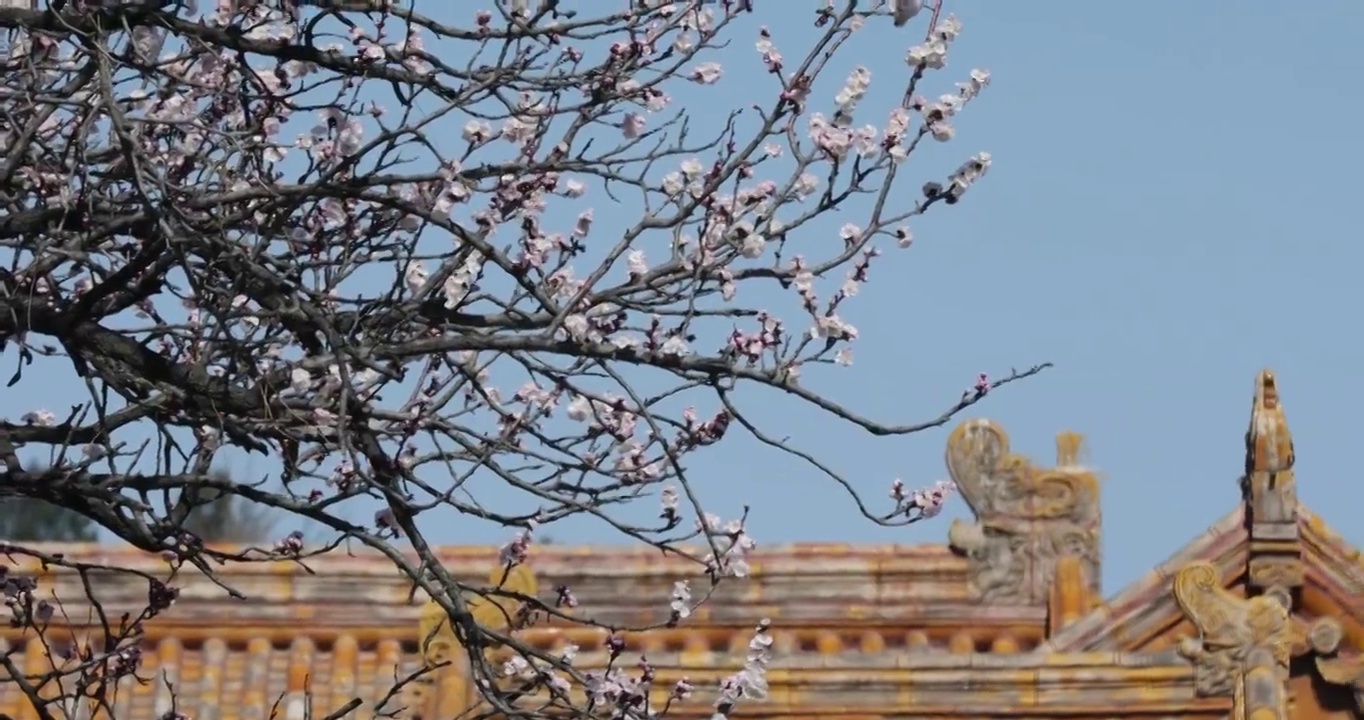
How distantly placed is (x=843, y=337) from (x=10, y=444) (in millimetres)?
2660

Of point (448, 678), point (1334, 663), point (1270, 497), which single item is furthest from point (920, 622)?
point (448, 678)

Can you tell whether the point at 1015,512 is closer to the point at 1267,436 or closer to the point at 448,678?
the point at 1267,436

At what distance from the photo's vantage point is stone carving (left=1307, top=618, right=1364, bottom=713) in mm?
14844

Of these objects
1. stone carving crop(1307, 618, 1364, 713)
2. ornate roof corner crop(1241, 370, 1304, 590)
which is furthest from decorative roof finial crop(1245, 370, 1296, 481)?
stone carving crop(1307, 618, 1364, 713)

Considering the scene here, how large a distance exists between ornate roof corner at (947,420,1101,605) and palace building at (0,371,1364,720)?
0.01m

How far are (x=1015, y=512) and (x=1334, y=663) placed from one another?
392cm

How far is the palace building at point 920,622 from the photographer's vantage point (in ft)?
46.5

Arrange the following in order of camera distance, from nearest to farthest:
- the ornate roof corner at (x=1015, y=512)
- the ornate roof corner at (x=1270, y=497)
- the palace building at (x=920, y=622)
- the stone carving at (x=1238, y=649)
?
the stone carving at (x=1238, y=649)
the palace building at (x=920, y=622)
the ornate roof corner at (x=1270, y=497)
the ornate roof corner at (x=1015, y=512)

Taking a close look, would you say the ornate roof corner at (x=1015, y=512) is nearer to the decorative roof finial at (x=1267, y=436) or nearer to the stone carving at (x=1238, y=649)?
the decorative roof finial at (x=1267, y=436)

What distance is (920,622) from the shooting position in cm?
1823

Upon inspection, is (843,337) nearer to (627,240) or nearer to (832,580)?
(627,240)

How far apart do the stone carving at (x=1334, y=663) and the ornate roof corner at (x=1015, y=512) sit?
3.51 meters

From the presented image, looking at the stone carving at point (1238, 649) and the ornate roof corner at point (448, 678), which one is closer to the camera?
the stone carving at point (1238, 649)

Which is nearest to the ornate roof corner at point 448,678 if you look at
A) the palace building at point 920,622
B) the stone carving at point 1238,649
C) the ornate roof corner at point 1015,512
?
the palace building at point 920,622
